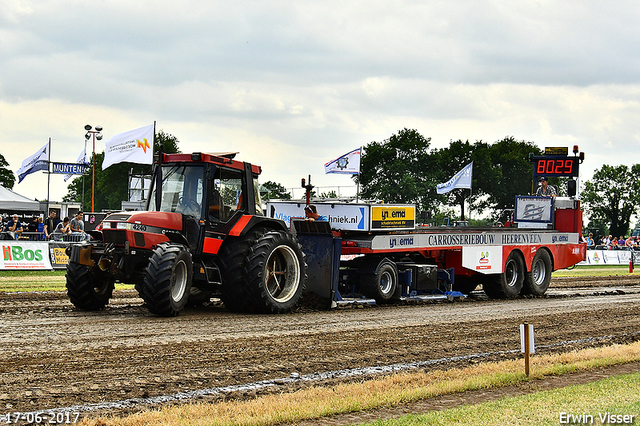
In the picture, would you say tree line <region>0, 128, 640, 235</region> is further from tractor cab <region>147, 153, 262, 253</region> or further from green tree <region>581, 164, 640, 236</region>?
tractor cab <region>147, 153, 262, 253</region>

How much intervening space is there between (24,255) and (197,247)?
39.9ft

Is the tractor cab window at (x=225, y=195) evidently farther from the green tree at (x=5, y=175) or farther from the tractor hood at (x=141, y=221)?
the green tree at (x=5, y=175)

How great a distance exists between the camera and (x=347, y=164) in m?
30.8

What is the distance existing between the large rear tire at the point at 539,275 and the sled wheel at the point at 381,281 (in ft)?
16.7

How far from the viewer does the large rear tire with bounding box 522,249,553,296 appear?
18344mm

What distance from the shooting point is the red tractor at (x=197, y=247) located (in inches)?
416

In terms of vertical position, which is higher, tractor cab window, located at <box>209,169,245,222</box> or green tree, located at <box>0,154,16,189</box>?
green tree, located at <box>0,154,16,189</box>

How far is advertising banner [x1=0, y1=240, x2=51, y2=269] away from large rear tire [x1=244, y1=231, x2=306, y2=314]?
1181 centimetres

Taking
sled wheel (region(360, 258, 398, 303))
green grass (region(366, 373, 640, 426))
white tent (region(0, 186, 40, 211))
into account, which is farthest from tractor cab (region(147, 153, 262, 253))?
white tent (region(0, 186, 40, 211))

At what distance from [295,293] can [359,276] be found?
2501 mm

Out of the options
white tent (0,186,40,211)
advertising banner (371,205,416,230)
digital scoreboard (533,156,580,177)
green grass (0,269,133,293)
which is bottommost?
green grass (0,269,133,293)

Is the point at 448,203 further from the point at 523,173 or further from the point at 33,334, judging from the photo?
the point at 33,334

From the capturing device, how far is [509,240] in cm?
1759

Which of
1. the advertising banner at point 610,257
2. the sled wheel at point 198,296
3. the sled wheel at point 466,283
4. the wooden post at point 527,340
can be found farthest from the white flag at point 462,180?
the wooden post at point 527,340
